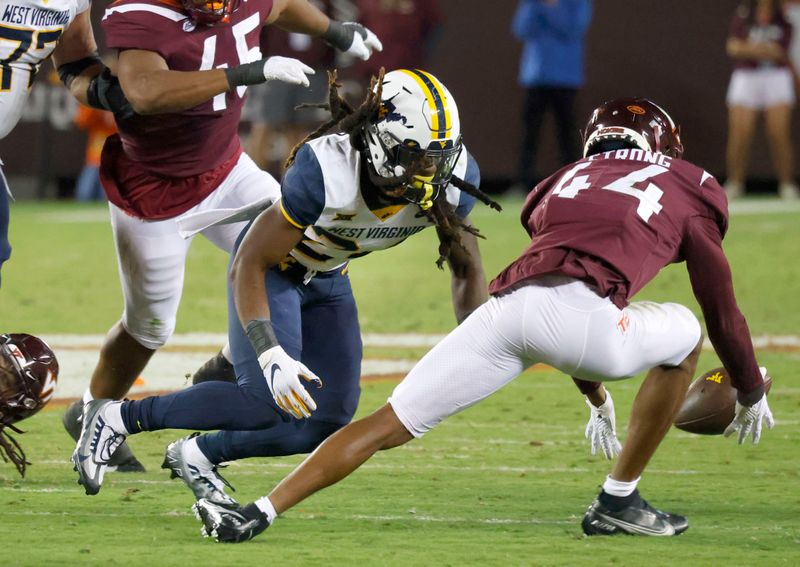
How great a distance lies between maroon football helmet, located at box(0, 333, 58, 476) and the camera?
4.92 m

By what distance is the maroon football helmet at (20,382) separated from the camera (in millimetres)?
4918

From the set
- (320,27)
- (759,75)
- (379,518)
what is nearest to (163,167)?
(320,27)

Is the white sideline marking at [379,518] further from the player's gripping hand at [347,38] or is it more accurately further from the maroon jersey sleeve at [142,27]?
the player's gripping hand at [347,38]

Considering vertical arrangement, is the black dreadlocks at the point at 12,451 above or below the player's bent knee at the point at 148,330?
below

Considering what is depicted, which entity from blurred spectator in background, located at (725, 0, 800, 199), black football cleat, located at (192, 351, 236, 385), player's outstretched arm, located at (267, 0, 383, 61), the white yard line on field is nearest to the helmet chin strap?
black football cleat, located at (192, 351, 236, 385)

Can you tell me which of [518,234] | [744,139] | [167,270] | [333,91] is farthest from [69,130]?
[333,91]

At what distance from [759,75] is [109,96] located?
9644 millimetres

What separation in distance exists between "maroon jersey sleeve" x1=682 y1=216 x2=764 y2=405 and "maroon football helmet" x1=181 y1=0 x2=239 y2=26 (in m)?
2.02

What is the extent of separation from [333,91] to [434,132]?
0.41 metres

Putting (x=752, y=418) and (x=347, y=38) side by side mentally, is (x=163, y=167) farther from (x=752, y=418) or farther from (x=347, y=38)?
(x=752, y=418)

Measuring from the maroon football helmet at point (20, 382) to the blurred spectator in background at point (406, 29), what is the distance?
950cm

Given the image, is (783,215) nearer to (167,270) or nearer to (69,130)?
(69,130)

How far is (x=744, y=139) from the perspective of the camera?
13.9m

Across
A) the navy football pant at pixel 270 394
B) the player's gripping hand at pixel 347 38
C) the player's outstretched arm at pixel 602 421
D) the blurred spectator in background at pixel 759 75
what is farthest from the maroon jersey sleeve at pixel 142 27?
the blurred spectator in background at pixel 759 75
